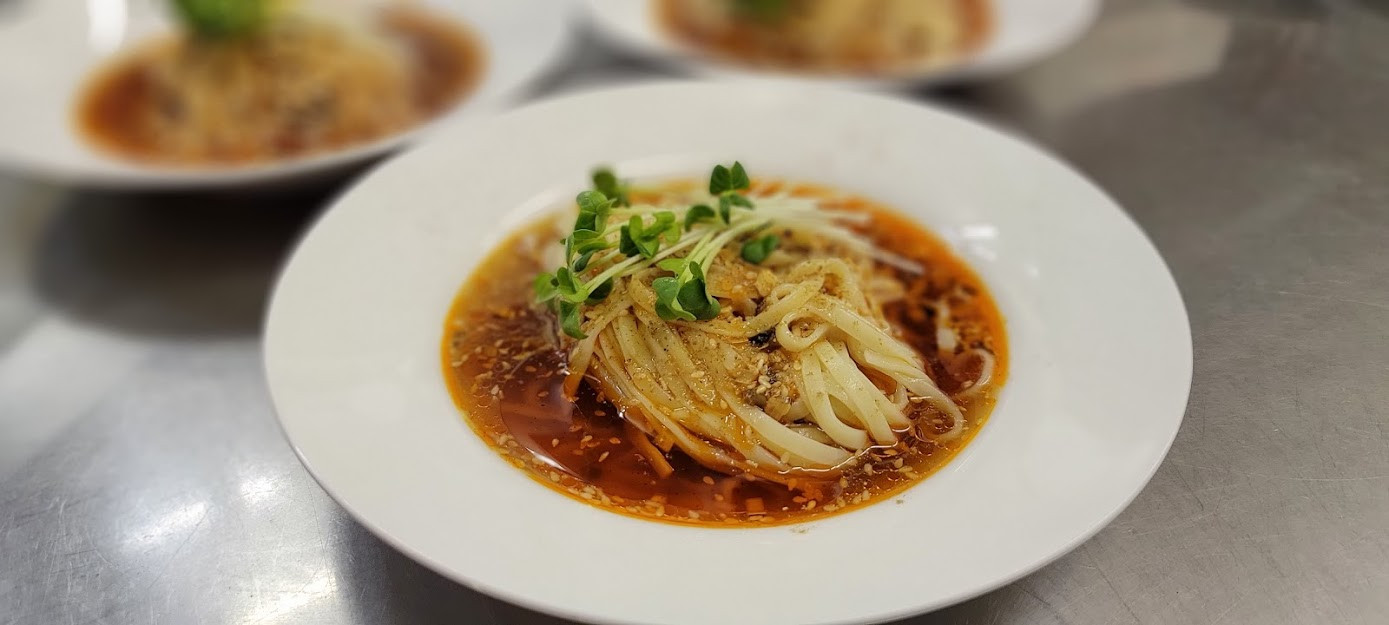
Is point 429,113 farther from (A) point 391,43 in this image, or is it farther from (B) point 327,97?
(A) point 391,43

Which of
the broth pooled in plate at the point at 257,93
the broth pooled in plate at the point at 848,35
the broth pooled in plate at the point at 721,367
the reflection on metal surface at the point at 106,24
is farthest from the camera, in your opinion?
the reflection on metal surface at the point at 106,24

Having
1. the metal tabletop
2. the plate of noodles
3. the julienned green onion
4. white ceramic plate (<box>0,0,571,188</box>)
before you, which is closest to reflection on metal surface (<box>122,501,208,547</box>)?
the metal tabletop

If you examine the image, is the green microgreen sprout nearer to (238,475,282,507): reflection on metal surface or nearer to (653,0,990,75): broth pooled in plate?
(653,0,990,75): broth pooled in plate

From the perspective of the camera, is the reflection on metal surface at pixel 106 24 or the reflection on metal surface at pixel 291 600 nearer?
the reflection on metal surface at pixel 291 600

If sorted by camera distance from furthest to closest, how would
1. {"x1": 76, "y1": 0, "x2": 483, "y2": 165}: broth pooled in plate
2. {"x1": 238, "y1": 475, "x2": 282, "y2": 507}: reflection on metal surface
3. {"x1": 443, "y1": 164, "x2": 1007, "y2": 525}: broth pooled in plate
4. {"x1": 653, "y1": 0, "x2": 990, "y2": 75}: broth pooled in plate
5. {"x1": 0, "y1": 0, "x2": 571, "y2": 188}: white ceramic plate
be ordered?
{"x1": 653, "y1": 0, "x2": 990, "y2": 75}: broth pooled in plate < {"x1": 76, "y1": 0, "x2": 483, "y2": 165}: broth pooled in plate < {"x1": 0, "y1": 0, "x2": 571, "y2": 188}: white ceramic plate < {"x1": 238, "y1": 475, "x2": 282, "y2": 507}: reflection on metal surface < {"x1": 443, "y1": 164, "x2": 1007, "y2": 525}: broth pooled in plate

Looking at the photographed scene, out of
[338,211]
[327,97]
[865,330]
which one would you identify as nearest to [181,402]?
[338,211]

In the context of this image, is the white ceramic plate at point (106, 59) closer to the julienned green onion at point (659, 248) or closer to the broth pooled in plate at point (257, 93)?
the broth pooled in plate at point (257, 93)

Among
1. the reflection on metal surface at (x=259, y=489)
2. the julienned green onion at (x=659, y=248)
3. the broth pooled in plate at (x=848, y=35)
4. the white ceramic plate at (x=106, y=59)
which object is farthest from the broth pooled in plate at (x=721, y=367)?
the broth pooled in plate at (x=848, y=35)
